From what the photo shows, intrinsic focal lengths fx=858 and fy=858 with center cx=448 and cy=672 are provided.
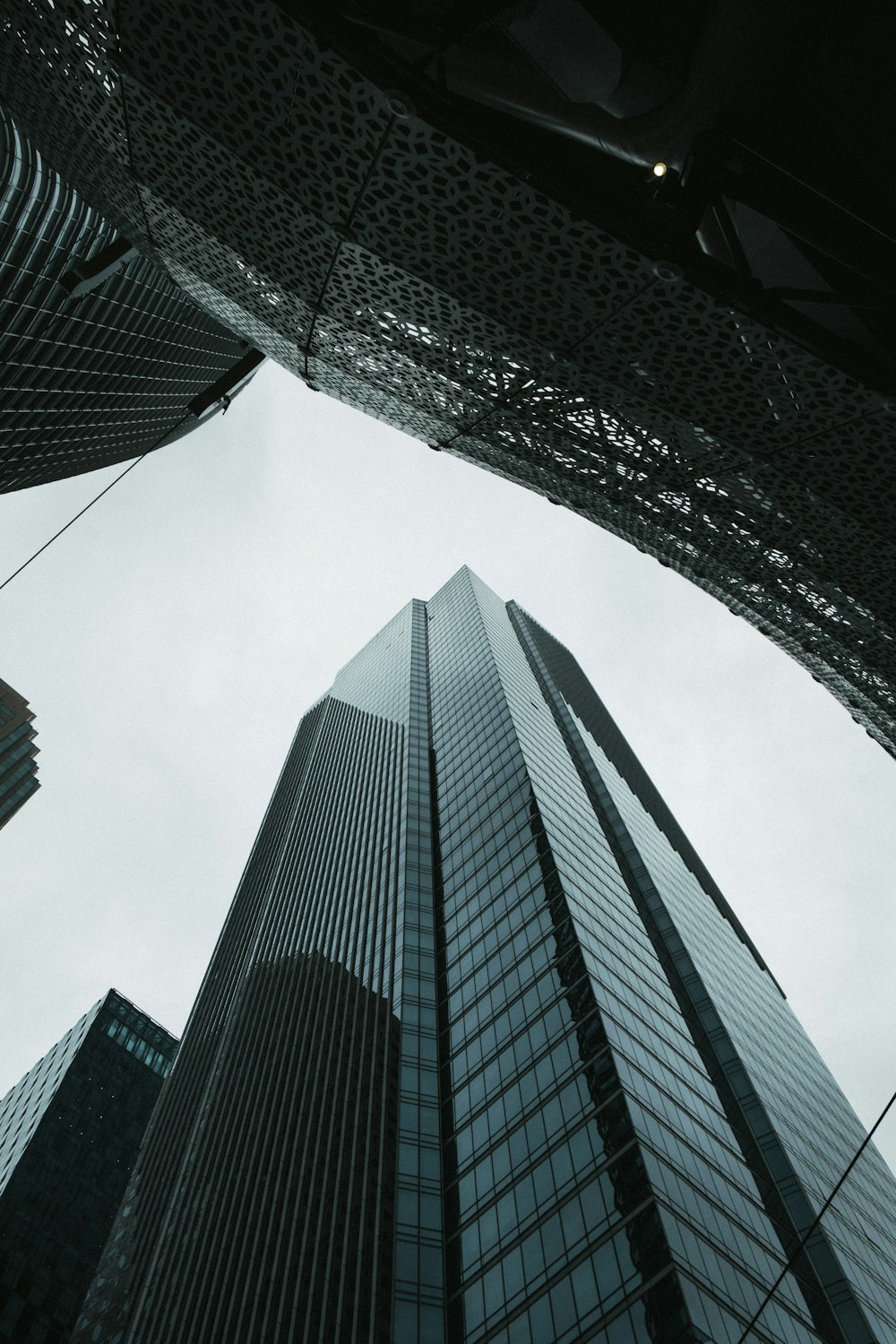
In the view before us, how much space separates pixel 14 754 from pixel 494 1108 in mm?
74194

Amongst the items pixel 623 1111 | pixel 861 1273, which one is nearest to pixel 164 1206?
pixel 623 1111

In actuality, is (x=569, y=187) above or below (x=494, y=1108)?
above

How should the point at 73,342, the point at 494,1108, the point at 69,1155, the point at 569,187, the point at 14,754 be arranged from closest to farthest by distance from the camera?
1. the point at 569,187
2. the point at 494,1108
3. the point at 73,342
4. the point at 14,754
5. the point at 69,1155

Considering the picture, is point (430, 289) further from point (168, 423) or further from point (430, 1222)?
point (168, 423)

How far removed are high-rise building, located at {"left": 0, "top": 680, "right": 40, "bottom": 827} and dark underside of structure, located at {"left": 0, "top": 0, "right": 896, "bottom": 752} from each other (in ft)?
322

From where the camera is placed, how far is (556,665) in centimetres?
14575

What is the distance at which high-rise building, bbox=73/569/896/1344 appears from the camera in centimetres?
3831

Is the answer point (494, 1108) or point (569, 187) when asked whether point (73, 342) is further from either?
point (569, 187)

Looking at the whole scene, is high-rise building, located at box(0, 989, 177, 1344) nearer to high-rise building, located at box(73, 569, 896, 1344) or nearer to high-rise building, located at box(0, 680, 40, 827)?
high-rise building, located at box(73, 569, 896, 1344)

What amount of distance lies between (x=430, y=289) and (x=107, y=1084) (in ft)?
432

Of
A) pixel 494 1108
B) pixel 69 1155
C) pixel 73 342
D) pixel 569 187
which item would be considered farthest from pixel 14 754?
pixel 569 187

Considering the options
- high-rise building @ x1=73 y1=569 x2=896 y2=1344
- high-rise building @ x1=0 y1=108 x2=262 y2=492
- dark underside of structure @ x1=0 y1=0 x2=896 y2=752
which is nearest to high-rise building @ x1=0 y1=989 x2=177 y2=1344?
high-rise building @ x1=73 y1=569 x2=896 y2=1344

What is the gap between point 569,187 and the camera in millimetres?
7316

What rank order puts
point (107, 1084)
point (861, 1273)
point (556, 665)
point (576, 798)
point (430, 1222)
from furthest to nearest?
point (556, 665), point (107, 1084), point (576, 798), point (861, 1273), point (430, 1222)
